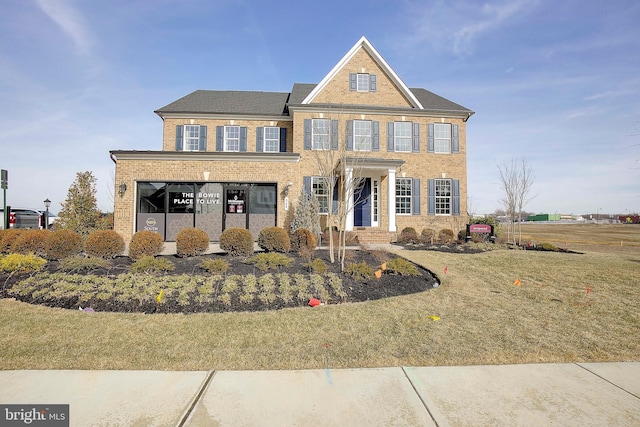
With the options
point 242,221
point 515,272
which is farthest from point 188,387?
point 242,221

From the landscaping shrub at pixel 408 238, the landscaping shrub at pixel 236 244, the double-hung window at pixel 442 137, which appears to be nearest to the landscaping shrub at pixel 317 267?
the landscaping shrub at pixel 236 244

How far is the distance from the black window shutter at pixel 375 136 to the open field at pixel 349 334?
42.1 ft

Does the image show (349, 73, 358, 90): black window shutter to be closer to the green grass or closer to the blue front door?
the blue front door

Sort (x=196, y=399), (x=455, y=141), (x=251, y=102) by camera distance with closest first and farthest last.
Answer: (x=196, y=399) < (x=455, y=141) < (x=251, y=102)

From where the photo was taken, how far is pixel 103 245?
29.5ft

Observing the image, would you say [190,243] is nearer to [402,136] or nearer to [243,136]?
[243,136]

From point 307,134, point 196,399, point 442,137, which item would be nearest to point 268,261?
point 196,399

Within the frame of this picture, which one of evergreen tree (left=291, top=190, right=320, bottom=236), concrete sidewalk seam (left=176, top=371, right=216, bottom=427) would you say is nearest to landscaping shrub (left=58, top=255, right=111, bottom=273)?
concrete sidewalk seam (left=176, top=371, right=216, bottom=427)

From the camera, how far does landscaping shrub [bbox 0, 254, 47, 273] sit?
289 inches

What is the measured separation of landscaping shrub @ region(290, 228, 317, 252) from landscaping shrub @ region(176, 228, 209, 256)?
2.76 m

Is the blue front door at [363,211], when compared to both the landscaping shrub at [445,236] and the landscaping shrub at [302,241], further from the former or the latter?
the landscaping shrub at [302,241]

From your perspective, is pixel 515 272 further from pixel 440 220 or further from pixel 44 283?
pixel 44 283

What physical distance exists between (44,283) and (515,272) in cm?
1145

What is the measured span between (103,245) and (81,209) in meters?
6.07
